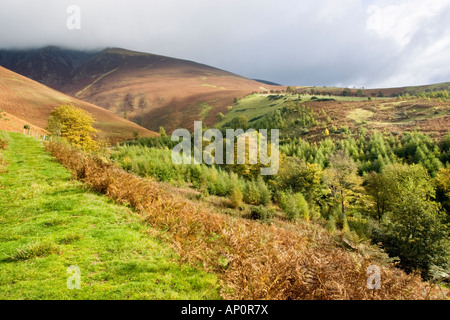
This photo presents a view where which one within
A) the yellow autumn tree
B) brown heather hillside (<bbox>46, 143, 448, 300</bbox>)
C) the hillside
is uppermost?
the hillside

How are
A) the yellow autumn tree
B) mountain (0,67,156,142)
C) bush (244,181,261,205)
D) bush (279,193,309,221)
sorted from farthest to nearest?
mountain (0,67,156,142), the yellow autumn tree, bush (244,181,261,205), bush (279,193,309,221)

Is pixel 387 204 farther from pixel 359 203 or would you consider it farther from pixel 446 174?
pixel 446 174

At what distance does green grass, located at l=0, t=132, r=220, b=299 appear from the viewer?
14.0 ft

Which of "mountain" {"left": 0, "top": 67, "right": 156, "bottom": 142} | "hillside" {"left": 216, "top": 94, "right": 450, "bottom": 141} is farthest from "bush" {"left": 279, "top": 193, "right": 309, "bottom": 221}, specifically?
"mountain" {"left": 0, "top": 67, "right": 156, "bottom": 142}

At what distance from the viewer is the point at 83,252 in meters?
5.44

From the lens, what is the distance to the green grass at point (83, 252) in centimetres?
427

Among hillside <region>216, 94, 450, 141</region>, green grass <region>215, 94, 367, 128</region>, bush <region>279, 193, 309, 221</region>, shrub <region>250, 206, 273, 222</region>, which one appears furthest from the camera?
green grass <region>215, 94, 367, 128</region>

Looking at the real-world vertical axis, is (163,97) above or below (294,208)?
above

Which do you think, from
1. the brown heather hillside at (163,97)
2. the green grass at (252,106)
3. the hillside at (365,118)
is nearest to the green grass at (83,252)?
the hillside at (365,118)

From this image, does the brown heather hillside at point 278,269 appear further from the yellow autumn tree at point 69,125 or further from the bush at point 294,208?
the yellow autumn tree at point 69,125

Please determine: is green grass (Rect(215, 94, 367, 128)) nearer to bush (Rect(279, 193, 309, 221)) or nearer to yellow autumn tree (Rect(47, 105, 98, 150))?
yellow autumn tree (Rect(47, 105, 98, 150))

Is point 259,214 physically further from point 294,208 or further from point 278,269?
point 278,269

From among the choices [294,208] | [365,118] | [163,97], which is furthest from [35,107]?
[365,118]

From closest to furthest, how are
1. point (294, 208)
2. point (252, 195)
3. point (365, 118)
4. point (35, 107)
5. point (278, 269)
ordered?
point (278, 269)
point (294, 208)
point (252, 195)
point (365, 118)
point (35, 107)
